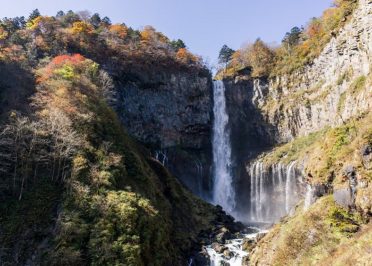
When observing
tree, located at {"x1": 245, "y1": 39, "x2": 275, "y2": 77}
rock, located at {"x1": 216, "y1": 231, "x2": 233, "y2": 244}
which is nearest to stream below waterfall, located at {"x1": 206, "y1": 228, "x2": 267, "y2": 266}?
rock, located at {"x1": 216, "y1": 231, "x2": 233, "y2": 244}

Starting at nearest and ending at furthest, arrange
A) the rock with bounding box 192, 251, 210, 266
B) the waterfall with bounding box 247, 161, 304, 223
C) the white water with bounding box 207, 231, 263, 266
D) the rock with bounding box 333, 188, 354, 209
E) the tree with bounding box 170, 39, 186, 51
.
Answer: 1. the rock with bounding box 333, 188, 354, 209
2. the white water with bounding box 207, 231, 263, 266
3. the rock with bounding box 192, 251, 210, 266
4. the waterfall with bounding box 247, 161, 304, 223
5. the tree with bounding box 170, 39, 186, 51

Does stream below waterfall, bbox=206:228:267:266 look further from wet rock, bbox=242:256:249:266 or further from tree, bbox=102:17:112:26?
tree, bbox=102:17:112:26

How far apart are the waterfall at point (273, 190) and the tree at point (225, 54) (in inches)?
1242

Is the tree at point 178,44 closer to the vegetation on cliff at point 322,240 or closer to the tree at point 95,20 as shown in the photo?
the tree at point 95,20

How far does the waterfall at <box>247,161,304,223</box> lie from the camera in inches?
1732

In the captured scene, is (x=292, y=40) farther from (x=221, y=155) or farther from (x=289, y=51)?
(x=221, y=155)

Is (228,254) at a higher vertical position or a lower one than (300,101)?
lower

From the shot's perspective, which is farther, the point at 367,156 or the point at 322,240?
the point at 367,156

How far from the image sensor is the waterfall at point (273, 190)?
44.0 metres

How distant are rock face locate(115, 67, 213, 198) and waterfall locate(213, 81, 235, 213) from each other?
117cm

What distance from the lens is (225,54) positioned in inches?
3022

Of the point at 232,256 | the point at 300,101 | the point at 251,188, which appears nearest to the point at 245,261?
the point at 232,256

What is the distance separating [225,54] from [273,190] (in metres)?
38.5

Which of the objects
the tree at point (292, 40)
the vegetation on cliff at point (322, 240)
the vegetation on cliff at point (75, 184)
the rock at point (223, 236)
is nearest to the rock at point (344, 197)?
the vegetation on cliff at point (322, 240)
